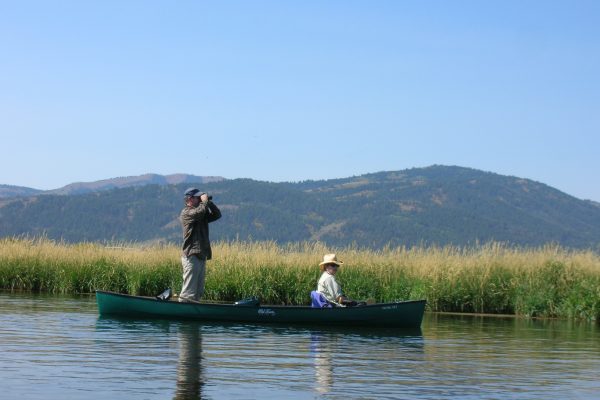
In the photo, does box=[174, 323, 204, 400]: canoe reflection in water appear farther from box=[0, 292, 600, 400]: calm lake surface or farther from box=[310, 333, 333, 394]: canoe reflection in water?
box=[310, 333, 333, 394]: canoe reflection in water

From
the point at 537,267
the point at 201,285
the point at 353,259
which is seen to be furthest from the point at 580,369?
the point at 353,259

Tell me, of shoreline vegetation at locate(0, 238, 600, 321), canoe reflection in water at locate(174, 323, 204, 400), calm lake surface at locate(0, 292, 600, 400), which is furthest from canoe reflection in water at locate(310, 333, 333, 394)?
shoreline vegetation at locate(0, 238, 600, 321)

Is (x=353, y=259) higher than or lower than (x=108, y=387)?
higher

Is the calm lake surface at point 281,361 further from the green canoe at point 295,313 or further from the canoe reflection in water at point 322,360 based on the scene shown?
the green canoe at point 295,313

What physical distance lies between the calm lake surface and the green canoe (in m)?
0.28

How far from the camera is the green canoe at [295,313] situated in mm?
20219

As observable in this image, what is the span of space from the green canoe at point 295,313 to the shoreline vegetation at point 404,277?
512 cm

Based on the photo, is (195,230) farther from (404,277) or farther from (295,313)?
(404,277)

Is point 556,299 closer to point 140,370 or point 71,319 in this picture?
point 71,319

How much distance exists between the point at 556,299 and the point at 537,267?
1.15 m

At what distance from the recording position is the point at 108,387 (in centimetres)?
1163

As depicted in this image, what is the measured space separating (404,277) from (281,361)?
40.8ft

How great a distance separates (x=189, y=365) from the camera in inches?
544

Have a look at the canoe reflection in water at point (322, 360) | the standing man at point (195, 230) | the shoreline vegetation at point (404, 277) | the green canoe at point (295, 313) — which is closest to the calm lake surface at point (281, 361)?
the canoe reflection in water at point (322, 360)
